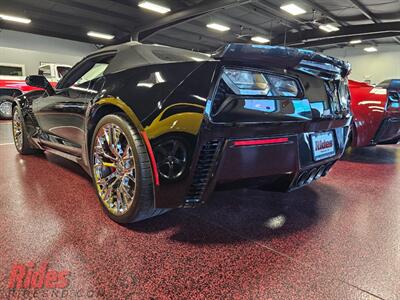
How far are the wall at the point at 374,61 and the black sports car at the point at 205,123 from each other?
1851cm

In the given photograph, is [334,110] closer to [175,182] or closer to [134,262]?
[175,182]

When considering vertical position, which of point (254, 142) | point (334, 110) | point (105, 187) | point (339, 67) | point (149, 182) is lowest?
point (105, 187)

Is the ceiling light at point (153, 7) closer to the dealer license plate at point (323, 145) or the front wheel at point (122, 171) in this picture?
the front wheel at point (122, 171)

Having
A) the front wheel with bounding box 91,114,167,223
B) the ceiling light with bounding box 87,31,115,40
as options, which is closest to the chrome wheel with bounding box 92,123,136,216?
the front wheel with bounding box 91,114,167,223

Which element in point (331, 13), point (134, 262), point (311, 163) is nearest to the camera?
point (134, 262)

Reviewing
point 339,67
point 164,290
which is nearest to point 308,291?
point 164,290

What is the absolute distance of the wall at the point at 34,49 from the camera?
13.0 m

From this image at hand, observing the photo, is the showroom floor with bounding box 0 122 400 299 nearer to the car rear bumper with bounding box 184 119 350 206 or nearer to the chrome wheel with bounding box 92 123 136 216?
the chrome wheel with bounding box 92 123 136 216

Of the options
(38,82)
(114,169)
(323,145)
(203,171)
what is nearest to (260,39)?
(38,82)

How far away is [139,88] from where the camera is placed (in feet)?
5.00

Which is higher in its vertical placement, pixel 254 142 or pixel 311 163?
pixel 254 142

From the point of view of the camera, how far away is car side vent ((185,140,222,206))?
4.42 ft

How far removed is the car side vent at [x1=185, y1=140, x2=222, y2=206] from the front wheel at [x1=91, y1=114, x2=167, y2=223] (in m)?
0.22

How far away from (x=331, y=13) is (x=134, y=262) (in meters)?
12.4
